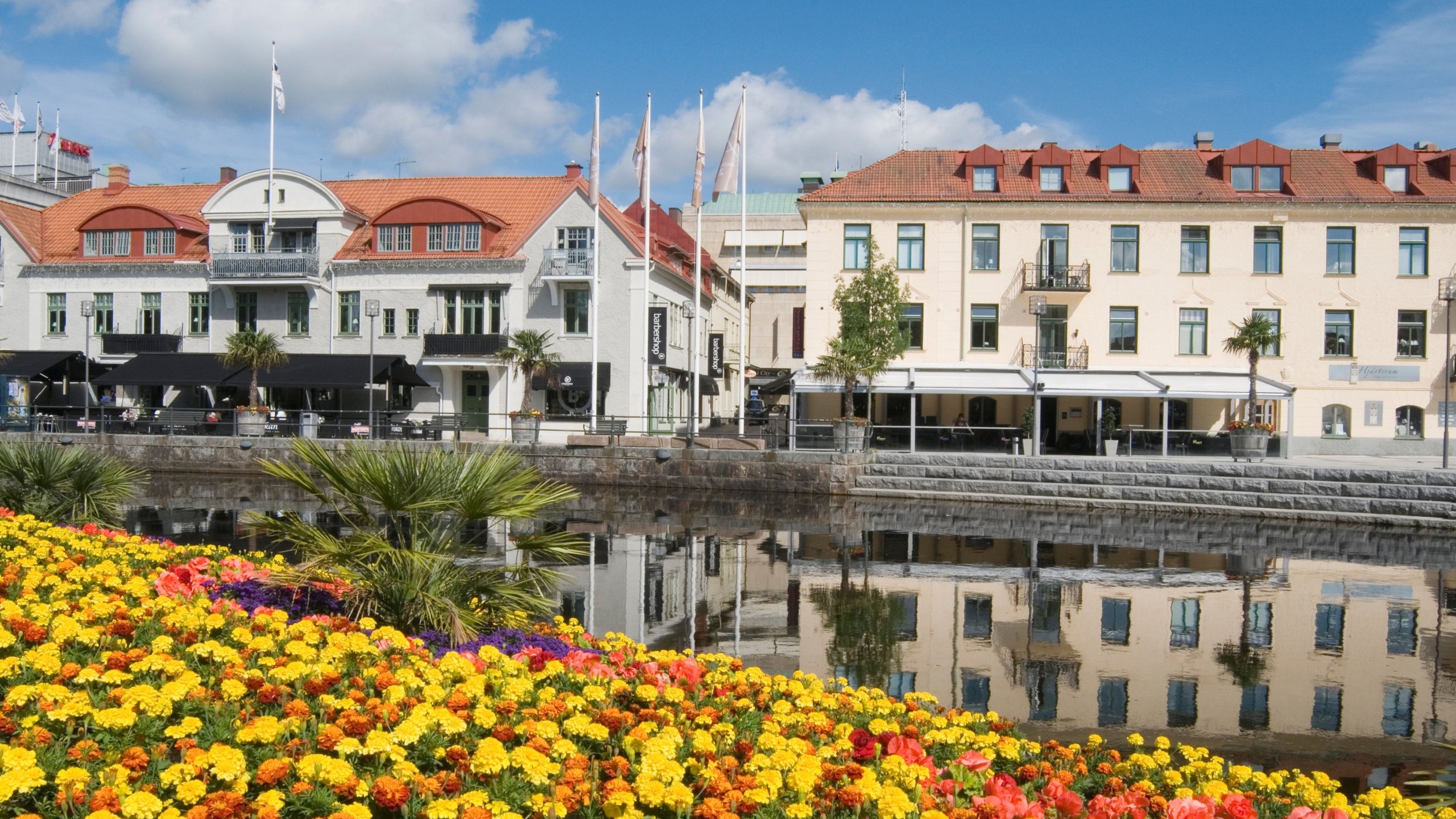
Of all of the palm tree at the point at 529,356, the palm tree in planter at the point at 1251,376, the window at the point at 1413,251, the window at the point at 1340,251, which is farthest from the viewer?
the window at the point at 1340,251

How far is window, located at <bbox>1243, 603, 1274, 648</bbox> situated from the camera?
38.8 ft

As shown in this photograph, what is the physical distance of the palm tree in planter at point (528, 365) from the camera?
32.2 meters

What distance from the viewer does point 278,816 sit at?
3.65m

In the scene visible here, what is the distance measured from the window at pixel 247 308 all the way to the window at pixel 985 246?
1107 inches

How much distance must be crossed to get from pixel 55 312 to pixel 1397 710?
47.9m

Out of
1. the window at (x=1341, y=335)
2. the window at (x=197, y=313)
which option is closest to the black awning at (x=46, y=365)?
the window at (x=197, y=313)

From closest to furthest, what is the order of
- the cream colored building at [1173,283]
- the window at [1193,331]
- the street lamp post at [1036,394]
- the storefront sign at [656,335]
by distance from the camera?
the street lamp post at [1036,394]
the cream colored building at [1173,283]
the window at [1193,331]
the storefront sign at [656,335]

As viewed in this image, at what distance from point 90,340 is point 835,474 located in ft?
107

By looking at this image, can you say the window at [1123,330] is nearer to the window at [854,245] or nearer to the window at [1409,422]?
the window at [854,245]

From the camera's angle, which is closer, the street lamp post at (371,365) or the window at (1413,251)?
the street lamp post at (371,365)

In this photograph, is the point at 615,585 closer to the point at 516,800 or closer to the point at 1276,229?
the point at 516,800

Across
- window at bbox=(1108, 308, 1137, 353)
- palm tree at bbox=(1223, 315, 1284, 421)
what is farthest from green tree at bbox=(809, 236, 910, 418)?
palm tree at bbox=(1223, 315, 1284, 421)

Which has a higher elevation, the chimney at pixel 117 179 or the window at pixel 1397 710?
the chimney at pixel 117 179

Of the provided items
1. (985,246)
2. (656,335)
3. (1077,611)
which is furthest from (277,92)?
(1077,611)
